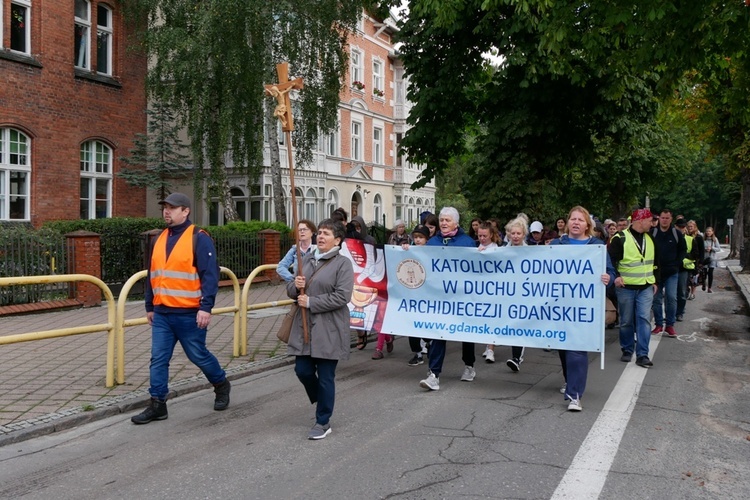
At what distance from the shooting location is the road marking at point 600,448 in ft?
14.9

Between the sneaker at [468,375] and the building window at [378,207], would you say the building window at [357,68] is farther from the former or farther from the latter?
the sneaker at [468,375]

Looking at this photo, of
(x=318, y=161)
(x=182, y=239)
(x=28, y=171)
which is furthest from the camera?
(x=318, y=161)

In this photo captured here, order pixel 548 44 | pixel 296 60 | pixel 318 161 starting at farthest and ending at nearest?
1. pixel 318 161
2. pixel 296 60
3. pixel 548 44

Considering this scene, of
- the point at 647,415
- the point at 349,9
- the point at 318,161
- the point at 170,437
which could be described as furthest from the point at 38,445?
the point at 318,161

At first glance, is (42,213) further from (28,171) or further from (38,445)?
(38,445)

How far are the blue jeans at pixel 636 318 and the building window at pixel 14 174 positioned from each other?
16.9 meters

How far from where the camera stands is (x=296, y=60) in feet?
74.6

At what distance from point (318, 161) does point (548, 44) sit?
22.9m

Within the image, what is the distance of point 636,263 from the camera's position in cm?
912

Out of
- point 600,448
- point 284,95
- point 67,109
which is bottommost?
point 600,448

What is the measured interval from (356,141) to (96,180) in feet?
59.1

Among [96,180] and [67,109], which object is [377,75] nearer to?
[96,180]

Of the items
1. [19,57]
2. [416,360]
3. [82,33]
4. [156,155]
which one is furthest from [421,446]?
[82,33]

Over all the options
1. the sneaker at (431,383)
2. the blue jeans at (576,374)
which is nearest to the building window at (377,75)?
the sneaker at (431,383)
